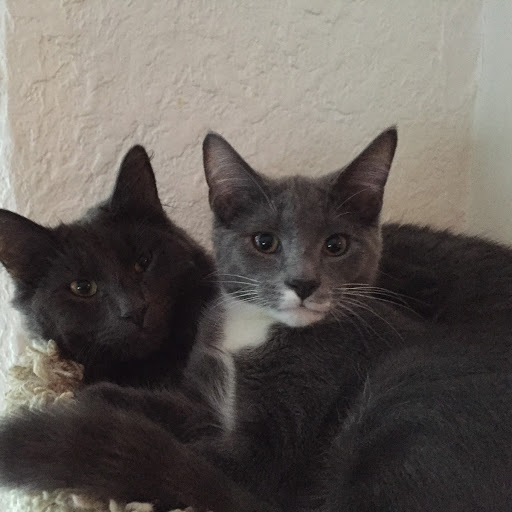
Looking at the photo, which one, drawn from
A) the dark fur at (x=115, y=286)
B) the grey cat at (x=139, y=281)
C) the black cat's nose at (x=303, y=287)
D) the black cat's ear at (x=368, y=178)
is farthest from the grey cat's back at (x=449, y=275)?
the dark fur at (x=115, y=286)

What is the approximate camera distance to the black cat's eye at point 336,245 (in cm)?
100

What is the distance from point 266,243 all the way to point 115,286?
10.6 inches

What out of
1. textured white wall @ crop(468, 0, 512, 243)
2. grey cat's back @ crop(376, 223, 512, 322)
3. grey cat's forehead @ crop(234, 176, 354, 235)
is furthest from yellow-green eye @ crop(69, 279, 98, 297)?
textured white wall @ crop(468, 0, 512, 243)

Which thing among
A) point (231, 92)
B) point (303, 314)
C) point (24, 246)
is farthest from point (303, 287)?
point (231, 92)

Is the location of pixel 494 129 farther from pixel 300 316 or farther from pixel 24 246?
pixel 24 246

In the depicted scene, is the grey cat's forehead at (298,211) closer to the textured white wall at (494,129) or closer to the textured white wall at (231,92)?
the textured white wall at (231,92)

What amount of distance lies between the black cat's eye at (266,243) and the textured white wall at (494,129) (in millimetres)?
837

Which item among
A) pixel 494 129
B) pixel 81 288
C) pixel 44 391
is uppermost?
pixel 494 129

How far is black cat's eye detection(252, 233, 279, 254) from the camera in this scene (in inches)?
39.4

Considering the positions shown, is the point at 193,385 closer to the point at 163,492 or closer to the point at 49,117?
the point at 163,492

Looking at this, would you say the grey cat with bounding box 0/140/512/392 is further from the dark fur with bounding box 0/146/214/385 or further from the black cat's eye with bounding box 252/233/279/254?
the black cat's eye with bounding box 252/233/279/254

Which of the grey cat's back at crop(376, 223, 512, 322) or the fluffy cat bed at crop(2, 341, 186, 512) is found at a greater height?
the grey cat's back at crop(376, 223, 512, 322)

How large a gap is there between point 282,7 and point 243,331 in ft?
2.75

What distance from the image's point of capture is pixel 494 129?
1585 millimetres
